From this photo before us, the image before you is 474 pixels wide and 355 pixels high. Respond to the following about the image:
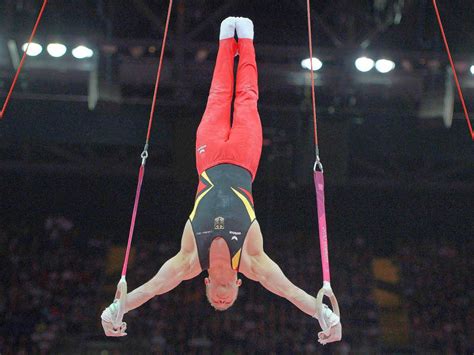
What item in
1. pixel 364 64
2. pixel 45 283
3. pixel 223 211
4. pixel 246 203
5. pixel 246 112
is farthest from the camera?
pixel 45 283

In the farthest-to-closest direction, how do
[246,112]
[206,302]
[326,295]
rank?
1. [206,302]
2. [246,112]
3. [326,295]

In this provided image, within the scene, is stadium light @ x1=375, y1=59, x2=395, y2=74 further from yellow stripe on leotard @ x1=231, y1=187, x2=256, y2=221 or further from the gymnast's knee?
yellow stripe on leotard @ x1=231, y1=187, x2=256, y2=221

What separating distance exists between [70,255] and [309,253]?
415cm

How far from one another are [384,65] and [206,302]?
15.9ft

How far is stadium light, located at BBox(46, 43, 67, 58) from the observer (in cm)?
1012

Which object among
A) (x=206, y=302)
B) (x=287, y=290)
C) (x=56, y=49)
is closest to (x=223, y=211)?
(x=287, y=290)

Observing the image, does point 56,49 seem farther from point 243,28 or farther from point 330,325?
point 330,325

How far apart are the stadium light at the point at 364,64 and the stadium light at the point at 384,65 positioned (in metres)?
0.08

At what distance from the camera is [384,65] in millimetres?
10344

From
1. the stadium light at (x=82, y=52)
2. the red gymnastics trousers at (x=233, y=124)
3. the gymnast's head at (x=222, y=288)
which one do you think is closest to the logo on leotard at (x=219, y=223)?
the gymnast's head at (x=222, y=288)

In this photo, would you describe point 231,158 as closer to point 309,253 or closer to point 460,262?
point 309,253

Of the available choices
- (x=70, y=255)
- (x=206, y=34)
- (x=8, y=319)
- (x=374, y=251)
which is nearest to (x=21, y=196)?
(x=70, y=255)

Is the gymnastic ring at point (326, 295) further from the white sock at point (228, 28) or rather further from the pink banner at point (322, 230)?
the white sock at point (228, 28)

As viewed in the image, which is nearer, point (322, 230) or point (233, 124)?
point (322, 230)
